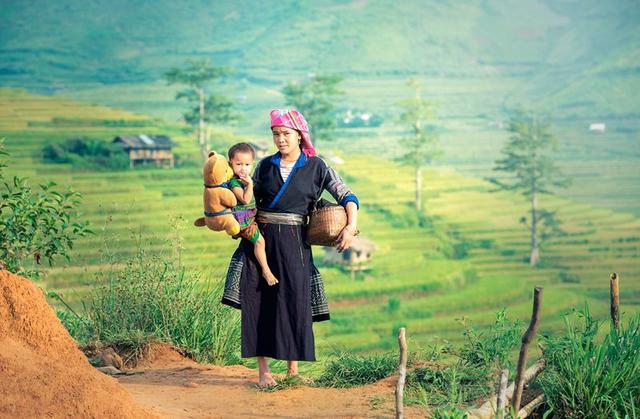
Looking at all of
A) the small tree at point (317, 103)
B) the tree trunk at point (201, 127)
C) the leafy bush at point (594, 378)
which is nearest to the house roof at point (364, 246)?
the small tree at point (317, 103)

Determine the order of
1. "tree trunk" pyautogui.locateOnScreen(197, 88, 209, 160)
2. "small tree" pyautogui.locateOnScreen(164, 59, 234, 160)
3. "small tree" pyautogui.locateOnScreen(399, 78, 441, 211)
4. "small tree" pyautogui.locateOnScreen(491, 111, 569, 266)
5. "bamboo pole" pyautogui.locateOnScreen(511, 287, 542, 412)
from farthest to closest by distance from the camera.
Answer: "small tree" pyautogui.locateOnScreen(399, 78, 441, 211) < "small tree" pyautogui.locateOnScreen(164, 59, 234, 160) < "tree trunk" pyautogui.locateOnScreen(197, 88, 209, 160) < "small tree" pyautogui.locateOnScreen(491, 111, 569, 266) < "bamboo pole" pyautogui.locateOnScreen(511, 287, 542, 412)

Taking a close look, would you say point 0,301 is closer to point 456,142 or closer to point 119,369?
point 119,369

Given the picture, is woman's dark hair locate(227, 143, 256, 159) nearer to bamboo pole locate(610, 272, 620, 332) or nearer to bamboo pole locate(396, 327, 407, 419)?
bamboo pole locate(396, 327, 407, 419)

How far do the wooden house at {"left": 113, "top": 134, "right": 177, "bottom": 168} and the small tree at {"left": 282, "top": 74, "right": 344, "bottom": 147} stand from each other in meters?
4.77

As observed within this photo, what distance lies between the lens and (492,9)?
48125 mm

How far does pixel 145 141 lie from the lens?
3322 cm

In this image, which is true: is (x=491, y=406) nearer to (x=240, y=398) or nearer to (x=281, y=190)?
(x=240, y=398)

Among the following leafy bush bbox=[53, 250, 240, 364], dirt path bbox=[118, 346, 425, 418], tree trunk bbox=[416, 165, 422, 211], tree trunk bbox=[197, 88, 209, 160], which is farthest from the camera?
tree trunk bbox=[416, 165, 422, 211]

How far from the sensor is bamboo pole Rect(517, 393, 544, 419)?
14.7ft

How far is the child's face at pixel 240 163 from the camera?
15.9ft

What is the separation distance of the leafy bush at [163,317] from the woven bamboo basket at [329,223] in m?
1.39

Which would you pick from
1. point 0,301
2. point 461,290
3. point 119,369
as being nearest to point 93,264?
point 461,290

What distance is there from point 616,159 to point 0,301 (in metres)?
36.7

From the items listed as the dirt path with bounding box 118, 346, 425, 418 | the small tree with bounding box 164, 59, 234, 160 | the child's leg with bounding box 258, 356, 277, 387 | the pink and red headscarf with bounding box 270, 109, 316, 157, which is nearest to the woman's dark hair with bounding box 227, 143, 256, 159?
the pink and red headscarf with bounding box 270, 109, 316, 157
